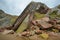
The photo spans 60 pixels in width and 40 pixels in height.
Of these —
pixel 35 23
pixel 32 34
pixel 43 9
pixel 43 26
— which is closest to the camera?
pixel 32 34

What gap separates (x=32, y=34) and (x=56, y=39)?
5.97 feet

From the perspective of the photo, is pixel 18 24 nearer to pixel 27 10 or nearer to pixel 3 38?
pixel 27 10

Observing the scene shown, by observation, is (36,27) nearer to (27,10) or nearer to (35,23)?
(35,23)

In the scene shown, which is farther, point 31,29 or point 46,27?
point 31,29

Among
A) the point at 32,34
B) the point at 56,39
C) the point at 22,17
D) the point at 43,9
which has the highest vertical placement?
the point at 43,9

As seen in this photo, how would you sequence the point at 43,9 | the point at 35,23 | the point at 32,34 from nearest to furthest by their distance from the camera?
the point at 32,34 → the point at 35,23 → the point at 43,9

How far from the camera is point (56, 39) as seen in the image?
9.84 metres

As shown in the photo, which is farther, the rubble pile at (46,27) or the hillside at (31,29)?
the rubble pile at (46,27)

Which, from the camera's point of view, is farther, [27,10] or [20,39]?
[27,10]

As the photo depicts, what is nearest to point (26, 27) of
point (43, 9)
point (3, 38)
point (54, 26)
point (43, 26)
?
point (43, 26)

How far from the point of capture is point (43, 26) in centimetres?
1230

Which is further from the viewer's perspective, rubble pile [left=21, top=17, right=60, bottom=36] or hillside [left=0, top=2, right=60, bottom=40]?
rubble pile [left=21, top=17, right=60, bottom=36]

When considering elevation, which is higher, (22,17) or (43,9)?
(43,9)

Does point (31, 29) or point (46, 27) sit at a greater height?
point (31, 29)
